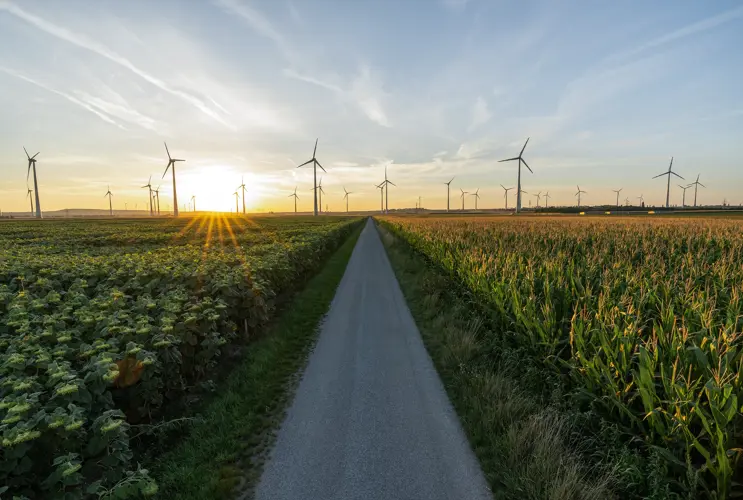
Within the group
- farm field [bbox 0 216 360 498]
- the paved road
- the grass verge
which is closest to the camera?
farm field [bbox 0 216 360 498]

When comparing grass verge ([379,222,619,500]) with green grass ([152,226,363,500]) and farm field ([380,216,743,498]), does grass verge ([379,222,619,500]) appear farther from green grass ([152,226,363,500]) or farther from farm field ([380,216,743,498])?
green grass ([152,226,363,500])

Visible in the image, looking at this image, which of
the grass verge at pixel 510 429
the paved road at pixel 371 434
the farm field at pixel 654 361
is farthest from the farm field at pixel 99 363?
the farm field at pixel 654 361

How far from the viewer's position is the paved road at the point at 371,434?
4582 millimetres

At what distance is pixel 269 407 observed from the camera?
6590mm

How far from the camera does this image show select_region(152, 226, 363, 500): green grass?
4633 mm

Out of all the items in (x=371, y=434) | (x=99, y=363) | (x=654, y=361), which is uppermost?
(x=99, y=363)

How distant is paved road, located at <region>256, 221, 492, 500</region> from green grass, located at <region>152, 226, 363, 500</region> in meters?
0.32

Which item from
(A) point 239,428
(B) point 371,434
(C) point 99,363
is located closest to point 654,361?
(B) point 371,434

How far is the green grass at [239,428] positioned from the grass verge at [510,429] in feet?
11.1

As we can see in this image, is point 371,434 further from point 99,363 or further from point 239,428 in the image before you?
point 99,363

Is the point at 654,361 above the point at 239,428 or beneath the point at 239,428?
above

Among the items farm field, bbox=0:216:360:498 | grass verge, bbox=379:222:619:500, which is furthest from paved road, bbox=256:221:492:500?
farm field, bbox=0:216:360:498

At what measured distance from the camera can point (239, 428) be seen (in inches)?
230

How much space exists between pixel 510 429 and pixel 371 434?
85.5 inches
